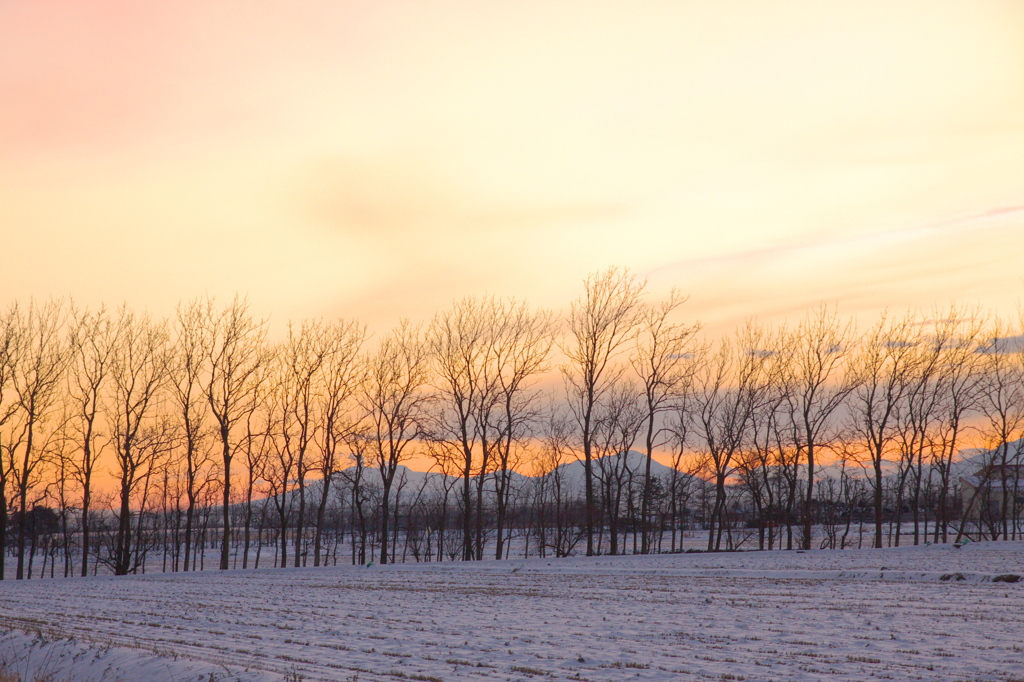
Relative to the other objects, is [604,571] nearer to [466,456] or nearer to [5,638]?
[466,456]

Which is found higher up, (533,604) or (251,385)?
(251,385)

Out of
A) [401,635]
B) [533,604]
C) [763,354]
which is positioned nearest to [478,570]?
[533,604]

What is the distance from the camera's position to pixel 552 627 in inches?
674

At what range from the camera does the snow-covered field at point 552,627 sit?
40.2 feet

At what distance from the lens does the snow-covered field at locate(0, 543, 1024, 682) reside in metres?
12.2

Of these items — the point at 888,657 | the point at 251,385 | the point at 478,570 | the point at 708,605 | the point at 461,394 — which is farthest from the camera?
the point at 461,394

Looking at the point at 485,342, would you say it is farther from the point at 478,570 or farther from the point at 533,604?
the point at 533,604

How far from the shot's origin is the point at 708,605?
20.5 m

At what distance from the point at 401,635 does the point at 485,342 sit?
126ft

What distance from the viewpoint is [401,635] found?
16328 mm

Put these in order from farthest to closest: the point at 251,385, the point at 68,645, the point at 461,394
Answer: the point at 461,394 < the point at 251,385 < the point at 68,645

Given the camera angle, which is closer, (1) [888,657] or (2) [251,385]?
(1) [888,657]

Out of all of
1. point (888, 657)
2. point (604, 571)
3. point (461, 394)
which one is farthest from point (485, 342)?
point (888, 657)

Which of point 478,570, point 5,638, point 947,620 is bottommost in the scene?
point 478,570
